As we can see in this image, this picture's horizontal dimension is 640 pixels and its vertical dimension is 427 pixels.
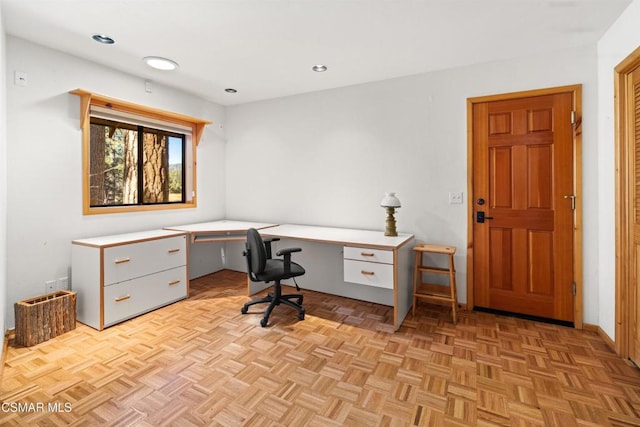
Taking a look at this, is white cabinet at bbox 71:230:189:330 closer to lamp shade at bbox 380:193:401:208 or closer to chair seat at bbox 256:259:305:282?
chair seat at bbox 256:259:305:282

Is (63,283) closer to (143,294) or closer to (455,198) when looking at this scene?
(143,294)

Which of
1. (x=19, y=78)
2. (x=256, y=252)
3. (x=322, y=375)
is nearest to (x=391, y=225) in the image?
(x=256, y=252)

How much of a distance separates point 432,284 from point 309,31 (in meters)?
2.74

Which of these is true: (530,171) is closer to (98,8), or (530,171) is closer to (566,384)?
(566,384)

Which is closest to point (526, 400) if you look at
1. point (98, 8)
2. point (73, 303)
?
point (73, 303)

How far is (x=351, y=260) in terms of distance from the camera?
2963 millimetres

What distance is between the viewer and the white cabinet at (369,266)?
9.14 feet

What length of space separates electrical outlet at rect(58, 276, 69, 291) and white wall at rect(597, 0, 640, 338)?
4.81 metres

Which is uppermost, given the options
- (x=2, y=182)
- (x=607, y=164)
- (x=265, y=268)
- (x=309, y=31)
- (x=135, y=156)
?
(x=309, y=31)

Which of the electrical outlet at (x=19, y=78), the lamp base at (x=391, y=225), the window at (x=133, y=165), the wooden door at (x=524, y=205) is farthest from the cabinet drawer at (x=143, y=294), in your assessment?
the wooden door at (x=524, y=205)

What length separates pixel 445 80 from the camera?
10.7 feet

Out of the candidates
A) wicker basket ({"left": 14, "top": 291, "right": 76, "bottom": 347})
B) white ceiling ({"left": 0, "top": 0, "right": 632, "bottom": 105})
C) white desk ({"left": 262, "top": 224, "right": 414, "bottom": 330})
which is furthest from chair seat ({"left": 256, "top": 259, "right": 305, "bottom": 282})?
white ceiling ({"left": 0, "top": 0, "right": 632, "bottom": 105})

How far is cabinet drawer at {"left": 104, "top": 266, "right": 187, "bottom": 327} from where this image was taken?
2.82m

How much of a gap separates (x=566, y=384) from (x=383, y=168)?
2.43 meters
